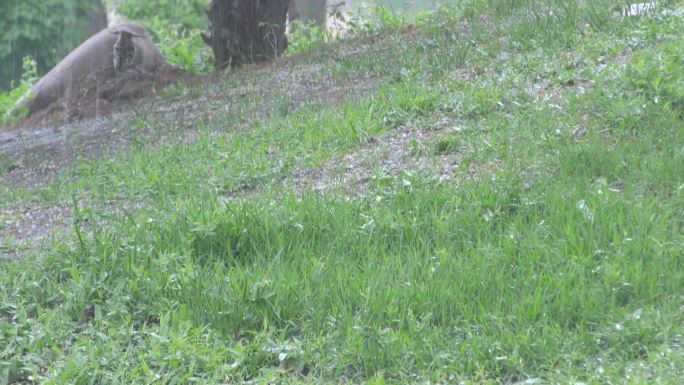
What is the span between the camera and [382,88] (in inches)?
346

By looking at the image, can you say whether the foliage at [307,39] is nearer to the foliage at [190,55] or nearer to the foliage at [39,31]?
the foliage at [190,55]

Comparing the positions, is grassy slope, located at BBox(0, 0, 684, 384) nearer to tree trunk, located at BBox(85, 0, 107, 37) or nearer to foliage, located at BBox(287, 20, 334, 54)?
foliage, located at BBox(287, 20, 334, 54)

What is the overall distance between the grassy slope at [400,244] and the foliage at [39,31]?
14.3 metres

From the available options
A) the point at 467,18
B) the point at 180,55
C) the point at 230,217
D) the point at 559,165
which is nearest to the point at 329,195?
the point at 230,217

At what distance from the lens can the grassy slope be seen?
4.52m

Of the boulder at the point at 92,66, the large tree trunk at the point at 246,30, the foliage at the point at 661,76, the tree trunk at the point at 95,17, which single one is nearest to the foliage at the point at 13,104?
the boulder at the point at 92,66

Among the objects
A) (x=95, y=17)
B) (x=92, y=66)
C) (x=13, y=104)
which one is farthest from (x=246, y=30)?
(x=95, y=17)

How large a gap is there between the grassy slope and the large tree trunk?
3677mm

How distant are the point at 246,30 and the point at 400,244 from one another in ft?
23.2

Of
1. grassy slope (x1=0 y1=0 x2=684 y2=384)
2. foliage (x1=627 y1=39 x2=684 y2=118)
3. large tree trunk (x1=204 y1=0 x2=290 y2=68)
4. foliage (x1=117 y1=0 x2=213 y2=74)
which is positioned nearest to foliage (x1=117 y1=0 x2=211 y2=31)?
foliage (x1=117 y1=0 x2=213 y2=74)

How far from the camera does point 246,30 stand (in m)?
12.1

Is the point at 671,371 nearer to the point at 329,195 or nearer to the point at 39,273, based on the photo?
the point at 329,195

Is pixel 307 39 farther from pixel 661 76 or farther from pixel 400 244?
pixel 400 244

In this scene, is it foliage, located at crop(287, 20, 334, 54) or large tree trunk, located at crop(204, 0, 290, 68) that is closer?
large tree trunk, located at crop(204, 0, 290, 68)
